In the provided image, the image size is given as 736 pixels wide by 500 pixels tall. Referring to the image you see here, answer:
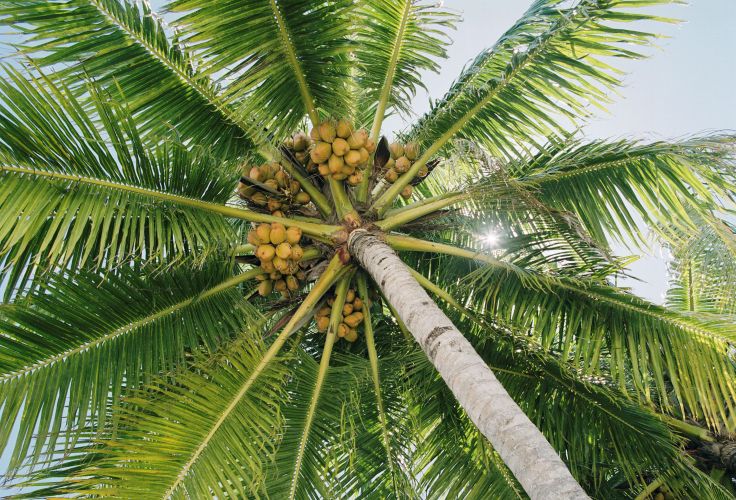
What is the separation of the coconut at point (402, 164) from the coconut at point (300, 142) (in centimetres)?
67

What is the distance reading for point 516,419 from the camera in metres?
2.47

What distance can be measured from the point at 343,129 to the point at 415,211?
2.70 feet

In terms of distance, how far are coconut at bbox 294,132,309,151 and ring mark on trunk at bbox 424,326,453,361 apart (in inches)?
75.2

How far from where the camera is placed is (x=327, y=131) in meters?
4.17

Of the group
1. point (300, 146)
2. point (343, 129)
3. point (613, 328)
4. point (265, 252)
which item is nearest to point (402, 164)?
point (343, 129)

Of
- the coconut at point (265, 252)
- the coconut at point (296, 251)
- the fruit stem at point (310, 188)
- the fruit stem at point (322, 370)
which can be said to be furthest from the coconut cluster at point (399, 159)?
the coconut at point (265, 252)

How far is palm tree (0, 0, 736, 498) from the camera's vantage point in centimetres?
354

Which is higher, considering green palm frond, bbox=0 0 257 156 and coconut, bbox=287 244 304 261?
green palm frond, bbox=0 0 257 156

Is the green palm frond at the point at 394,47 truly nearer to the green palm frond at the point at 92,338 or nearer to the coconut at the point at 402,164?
the coconut at the point at 402,164

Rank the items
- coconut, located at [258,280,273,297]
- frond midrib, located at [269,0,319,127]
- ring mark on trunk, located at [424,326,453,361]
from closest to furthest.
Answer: ring mark on trunk, located at [424,326,453,361]
frond midrib, located at [269,0,319,127]
coconut, located at [258,280,273,297]

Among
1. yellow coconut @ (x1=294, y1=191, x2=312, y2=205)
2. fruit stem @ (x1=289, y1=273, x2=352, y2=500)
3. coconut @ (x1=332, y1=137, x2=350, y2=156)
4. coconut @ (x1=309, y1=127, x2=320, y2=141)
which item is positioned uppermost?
coconut @ (x1=309, y1=127, x2=320, y2=141)

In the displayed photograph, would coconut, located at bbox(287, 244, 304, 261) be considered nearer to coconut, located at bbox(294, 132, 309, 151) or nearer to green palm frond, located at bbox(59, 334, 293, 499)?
green palm frond, located at bbox(59, 334, 293, 499)

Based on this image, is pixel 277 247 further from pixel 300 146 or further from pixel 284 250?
pixel 300 146

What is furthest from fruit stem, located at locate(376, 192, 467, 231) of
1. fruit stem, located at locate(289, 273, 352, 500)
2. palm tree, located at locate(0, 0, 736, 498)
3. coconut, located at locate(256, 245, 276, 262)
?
coconut, located at locate(256, 245, 276, 262)
